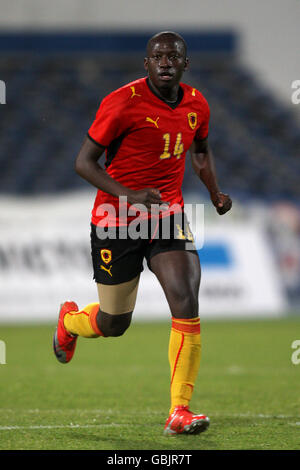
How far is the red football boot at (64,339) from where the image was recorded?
5.64 metres

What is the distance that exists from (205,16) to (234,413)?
17.2 m

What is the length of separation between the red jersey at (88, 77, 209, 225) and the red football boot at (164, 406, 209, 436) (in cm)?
118

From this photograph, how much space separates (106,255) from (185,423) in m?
1.13

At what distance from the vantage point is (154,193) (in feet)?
14.0

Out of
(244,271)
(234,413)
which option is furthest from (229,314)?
(234,413)

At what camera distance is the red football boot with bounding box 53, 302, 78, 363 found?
5637 mm

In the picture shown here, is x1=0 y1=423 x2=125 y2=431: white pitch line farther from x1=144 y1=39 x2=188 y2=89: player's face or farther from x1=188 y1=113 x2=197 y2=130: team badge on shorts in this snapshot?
x1=144 y1=39 x2=188 y2=89: player's face

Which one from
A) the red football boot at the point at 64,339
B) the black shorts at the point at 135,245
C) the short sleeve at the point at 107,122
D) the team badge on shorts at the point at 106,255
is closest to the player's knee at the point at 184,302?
the black shorts at the point at 135,245

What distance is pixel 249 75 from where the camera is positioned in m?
21.4

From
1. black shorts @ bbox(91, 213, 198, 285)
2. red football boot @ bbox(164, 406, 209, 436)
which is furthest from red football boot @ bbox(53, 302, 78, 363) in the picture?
red football boot @ bbox(164, 406, 209, 436)

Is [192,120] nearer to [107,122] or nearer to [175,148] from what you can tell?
[175,148]

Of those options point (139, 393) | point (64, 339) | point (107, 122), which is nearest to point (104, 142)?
point (107, 122)
